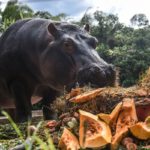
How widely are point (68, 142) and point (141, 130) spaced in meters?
0.38

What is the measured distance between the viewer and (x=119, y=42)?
17781 millimetres

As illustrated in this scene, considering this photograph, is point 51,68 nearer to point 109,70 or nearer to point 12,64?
point 12,64

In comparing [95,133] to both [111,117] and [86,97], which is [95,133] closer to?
[111,117]

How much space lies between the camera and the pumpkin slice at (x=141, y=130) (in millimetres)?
2523

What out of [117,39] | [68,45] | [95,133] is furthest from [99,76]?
[117,39]

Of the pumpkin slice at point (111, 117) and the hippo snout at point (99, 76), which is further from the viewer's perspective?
the hippo snout at point (99, 76)

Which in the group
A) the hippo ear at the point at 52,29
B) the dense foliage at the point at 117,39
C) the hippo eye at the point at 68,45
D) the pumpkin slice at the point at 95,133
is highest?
the hippo ear at the point at 52,29

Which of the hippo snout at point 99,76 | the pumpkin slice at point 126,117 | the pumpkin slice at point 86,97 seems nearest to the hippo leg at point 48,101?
the hippo snout at point 99,76

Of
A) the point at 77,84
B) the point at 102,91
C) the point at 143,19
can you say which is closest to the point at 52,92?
the point at 77,84

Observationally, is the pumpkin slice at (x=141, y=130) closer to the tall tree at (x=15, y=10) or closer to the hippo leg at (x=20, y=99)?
the hippo leg at (x=20, y=99)

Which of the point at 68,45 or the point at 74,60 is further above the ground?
the point at 68,45

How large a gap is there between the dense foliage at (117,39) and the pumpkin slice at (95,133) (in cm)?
968

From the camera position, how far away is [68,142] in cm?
253

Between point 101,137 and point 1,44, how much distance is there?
105 inches
